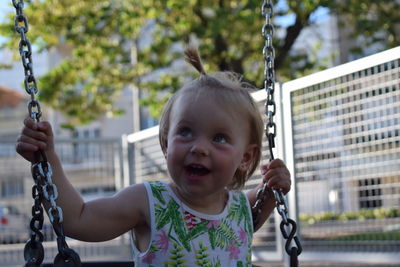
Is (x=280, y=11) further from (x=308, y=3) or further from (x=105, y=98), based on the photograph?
(x=105, y=98)

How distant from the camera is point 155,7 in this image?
12.3 m

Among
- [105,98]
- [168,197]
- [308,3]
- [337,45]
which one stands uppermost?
[337,45]

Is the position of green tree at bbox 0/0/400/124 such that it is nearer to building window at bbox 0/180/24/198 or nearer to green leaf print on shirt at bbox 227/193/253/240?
building window at bbox 0/180/24/198

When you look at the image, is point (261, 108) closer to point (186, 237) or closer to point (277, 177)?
point (277, 177)

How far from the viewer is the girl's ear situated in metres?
2.53

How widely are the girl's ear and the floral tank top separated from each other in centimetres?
18

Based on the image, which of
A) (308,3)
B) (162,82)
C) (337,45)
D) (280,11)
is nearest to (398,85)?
(308,3)

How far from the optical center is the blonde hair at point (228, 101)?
2375 mm

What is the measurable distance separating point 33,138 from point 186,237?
648mm

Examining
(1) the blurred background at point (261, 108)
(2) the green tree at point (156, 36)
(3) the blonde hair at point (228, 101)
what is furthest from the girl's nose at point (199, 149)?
(2) the green tree at point (156, 36)

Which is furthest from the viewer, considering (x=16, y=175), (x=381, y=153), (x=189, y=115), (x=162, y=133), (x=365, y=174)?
(x=16, y=175)

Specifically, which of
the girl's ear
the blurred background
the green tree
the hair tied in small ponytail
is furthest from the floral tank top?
the green tree

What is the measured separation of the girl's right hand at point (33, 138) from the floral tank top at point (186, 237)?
0.47m

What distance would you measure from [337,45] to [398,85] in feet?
55.5
